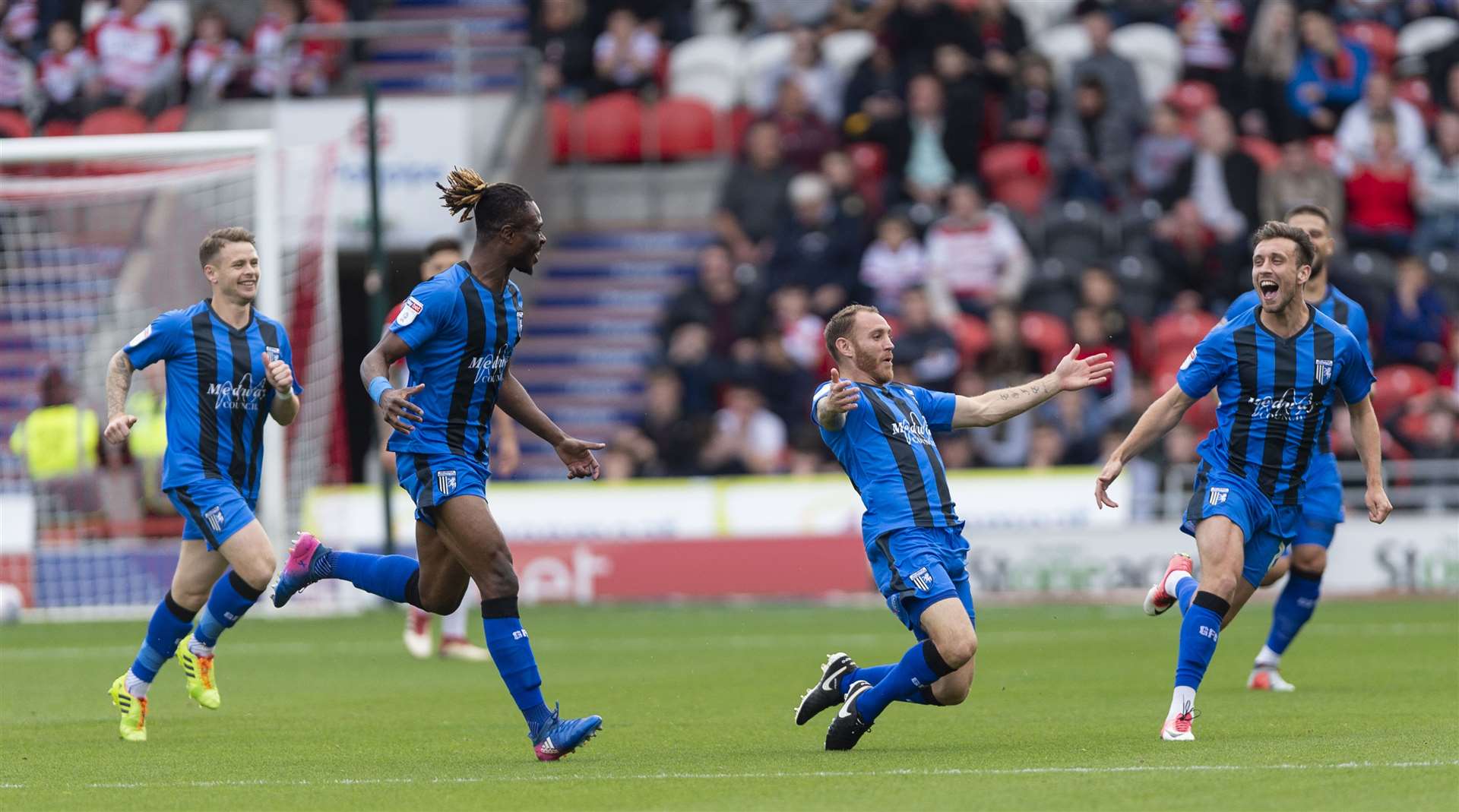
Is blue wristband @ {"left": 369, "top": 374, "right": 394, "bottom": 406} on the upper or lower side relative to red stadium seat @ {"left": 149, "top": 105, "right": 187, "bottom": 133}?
lower

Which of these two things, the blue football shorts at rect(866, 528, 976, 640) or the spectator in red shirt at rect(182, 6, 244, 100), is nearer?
the blue football shorts at rect(866, 528, 976, 640)

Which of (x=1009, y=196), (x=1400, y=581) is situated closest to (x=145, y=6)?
(x=1009, y=196)

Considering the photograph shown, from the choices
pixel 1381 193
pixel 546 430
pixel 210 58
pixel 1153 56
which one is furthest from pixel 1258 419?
pixel 210 58

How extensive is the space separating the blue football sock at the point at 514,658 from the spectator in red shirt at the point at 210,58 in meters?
18.0

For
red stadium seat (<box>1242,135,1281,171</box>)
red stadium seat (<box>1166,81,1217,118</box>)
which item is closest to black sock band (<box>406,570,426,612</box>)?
red stadium seat (<box>1242,135,1281,171</box>)

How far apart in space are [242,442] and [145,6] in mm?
17691

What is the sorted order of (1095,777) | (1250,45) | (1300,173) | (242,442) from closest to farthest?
(1095,777) → (242,442) → (1300,173) → (1250,45)

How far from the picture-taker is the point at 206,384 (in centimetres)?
1076

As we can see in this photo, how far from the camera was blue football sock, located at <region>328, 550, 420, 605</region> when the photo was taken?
31.4ft

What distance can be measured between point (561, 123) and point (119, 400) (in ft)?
54.3

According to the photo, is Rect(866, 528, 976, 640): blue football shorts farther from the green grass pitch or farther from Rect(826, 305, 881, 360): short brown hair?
Rect(826, 305, 881, 360): short brown hair

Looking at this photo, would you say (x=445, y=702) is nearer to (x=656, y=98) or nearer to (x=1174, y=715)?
(x=1174, y=715)

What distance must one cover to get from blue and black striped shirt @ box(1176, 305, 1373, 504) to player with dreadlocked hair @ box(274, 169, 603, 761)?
2.86 meters

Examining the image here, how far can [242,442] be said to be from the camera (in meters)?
10.9
